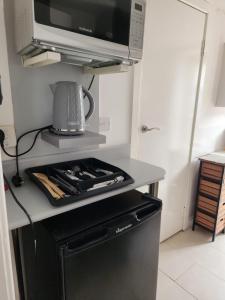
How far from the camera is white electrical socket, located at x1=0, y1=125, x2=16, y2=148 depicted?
951mm

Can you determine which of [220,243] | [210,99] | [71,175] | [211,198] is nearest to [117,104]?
[71,175]

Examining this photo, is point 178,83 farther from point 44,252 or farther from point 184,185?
point 44,252

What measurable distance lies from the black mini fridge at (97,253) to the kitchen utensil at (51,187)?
0.15 metres

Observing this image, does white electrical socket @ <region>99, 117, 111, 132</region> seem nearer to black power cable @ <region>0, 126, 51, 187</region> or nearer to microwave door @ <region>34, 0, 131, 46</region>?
black power cable @ <region>0, 126, 51, 187</region>

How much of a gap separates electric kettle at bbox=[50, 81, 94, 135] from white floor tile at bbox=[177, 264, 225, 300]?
4.66 feet

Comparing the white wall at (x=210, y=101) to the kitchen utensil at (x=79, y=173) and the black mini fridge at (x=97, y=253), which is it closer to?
the black mini fridge at (x=97, y=253)

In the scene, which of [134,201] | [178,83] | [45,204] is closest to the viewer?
[45,204]

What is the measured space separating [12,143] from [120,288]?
856 mm

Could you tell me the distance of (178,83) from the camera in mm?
1741

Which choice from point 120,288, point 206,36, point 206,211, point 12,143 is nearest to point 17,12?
point 12,143

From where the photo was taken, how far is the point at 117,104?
1400mm

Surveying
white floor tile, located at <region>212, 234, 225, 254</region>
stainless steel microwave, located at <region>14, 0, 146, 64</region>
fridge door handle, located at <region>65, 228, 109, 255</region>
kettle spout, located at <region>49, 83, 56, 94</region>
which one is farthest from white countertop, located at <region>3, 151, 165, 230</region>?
white floor tile, located at <region>212, 234, 225, 254</region>

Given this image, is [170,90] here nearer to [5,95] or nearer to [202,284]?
[5,95]

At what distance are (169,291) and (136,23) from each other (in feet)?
5.57
